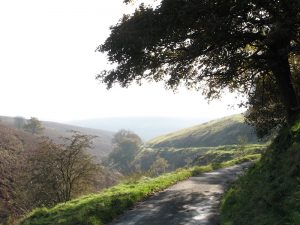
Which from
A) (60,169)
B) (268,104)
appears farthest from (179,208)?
(60,169)

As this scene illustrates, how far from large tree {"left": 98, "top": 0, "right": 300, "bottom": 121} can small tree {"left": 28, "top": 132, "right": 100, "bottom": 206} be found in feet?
61.8

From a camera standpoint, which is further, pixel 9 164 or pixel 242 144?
pixel 9 164

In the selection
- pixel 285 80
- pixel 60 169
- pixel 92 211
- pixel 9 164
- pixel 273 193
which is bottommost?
pixel 9 164

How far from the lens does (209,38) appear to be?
18.9 metres

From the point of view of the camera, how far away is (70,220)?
61.8 ft

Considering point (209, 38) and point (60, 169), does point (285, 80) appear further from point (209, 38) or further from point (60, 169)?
point (60, 169)

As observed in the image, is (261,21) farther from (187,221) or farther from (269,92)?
(187,221)

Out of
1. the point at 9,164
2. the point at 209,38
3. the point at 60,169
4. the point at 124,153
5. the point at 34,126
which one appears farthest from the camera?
the point at 124,153

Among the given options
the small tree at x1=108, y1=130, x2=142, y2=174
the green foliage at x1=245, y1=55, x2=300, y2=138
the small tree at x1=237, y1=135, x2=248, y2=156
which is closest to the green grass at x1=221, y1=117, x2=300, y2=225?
the green foliage at x1=245, y1=55, x2=300, y2=138

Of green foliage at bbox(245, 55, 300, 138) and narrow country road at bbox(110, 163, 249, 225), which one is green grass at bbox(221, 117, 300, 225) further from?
green foliage at bbox(245, 55, 300, 138)

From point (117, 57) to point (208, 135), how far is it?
561 feet

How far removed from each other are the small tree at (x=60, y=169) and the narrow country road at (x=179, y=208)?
17153mm

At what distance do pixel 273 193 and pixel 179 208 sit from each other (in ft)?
21.6

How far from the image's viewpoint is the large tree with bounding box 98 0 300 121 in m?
18.4
